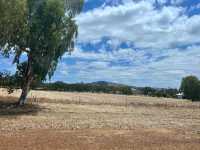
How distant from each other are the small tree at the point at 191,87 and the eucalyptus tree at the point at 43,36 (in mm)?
78339

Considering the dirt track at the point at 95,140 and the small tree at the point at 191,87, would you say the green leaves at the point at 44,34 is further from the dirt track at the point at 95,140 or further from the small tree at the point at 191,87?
the small tree at the point at 191,87

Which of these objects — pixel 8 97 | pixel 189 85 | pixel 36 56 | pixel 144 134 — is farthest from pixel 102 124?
pixel 189 85

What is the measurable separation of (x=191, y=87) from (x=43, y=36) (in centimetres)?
8522

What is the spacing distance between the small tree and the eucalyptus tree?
78339 mm

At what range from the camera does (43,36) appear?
42.2 m

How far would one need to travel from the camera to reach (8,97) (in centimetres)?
5559

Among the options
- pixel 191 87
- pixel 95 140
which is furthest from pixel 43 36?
pixel 191 87

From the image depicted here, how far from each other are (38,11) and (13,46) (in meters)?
3.74

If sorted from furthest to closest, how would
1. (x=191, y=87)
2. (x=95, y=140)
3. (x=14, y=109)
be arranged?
(x=191, y=87)
(x=14, y=109)
(x=95, y=140)

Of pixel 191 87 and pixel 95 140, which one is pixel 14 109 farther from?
pixel 191 87

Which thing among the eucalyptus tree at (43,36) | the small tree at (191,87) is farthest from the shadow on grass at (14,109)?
the small tree at (191,87)

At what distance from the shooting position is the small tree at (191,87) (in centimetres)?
12042

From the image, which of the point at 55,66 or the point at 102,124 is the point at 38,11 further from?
the point at 102,124

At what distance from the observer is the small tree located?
12042 centimetres
